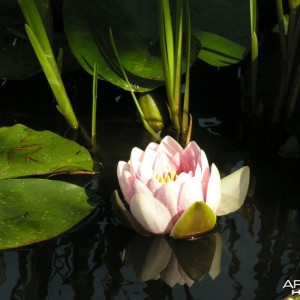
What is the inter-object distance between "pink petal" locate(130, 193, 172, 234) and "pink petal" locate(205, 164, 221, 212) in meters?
0.10

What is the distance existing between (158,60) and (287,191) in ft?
1.69

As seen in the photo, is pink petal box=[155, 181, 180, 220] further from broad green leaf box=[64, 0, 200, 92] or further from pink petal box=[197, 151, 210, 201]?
broad green leaf box=[64, 0, 200, 92]

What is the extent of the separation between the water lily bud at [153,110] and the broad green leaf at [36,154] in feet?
0.98

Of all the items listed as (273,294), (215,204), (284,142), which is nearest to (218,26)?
(284,142)

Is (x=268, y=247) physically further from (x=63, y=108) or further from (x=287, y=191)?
(x=63, y=108)

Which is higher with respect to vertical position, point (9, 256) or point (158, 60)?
point (158, 60)

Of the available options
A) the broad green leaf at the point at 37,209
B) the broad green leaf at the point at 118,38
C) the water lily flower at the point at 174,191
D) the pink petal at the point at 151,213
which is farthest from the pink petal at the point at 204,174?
the broad green leaf at the point at 118,38

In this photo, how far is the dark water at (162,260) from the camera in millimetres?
1436

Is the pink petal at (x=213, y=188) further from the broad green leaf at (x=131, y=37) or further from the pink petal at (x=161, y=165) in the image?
the broad green leaf at (x=131, y=37)

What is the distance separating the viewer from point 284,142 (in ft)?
6.49

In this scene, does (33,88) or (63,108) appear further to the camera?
(33,88)

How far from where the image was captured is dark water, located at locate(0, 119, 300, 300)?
1436mm

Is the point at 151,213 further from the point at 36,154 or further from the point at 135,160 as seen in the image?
the point at 36,154

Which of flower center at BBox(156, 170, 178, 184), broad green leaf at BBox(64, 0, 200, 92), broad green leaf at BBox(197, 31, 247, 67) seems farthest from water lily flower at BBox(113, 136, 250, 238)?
broad green leaf at BBox(197, 31, 247, 67)
